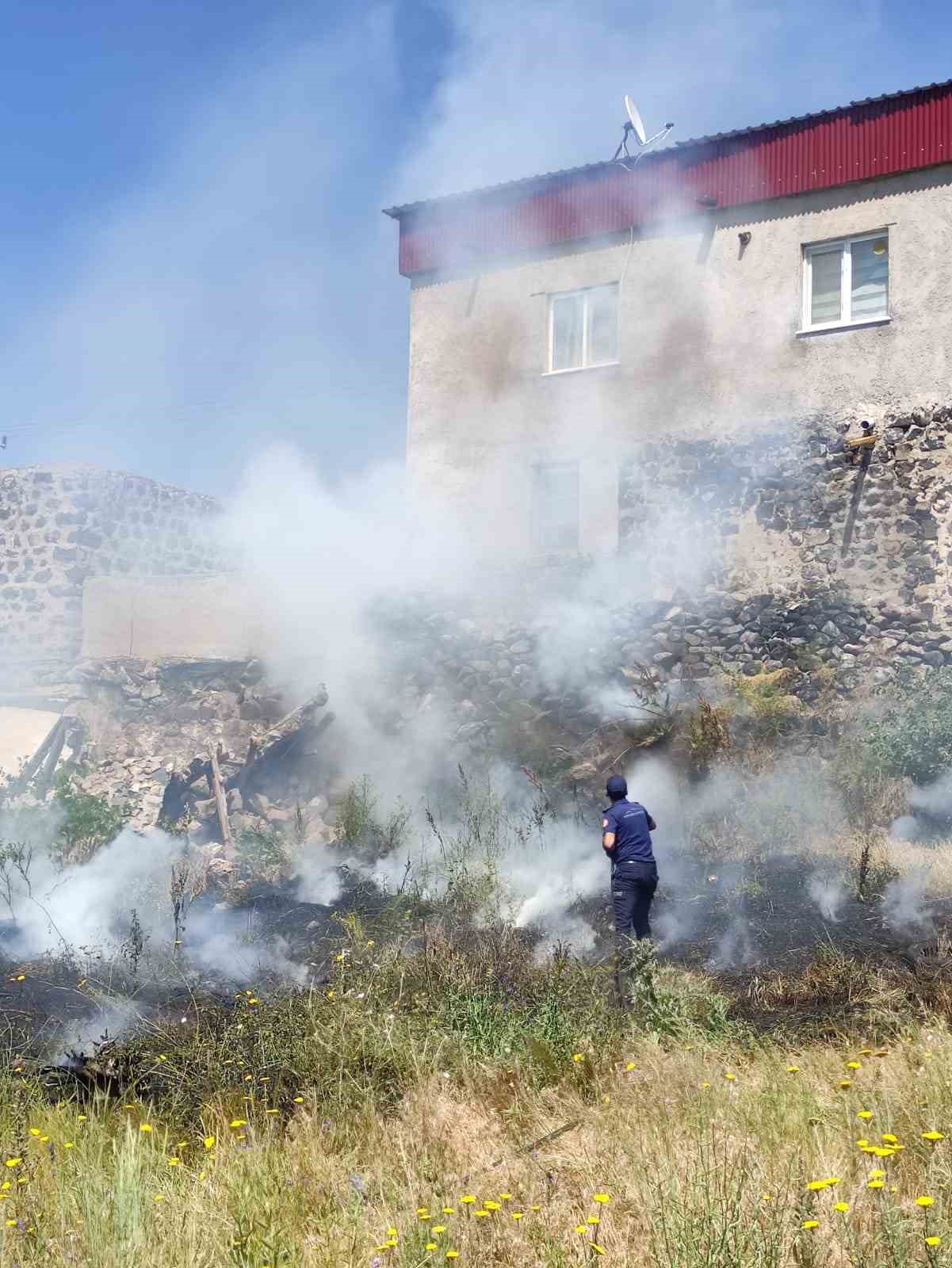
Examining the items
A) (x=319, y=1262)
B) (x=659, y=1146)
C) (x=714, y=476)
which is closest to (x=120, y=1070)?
(x=319, y=1262)

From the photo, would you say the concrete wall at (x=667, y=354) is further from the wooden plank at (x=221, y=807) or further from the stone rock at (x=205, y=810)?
the stone rock at (x=205, y=810)

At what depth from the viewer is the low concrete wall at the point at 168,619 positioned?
57.2 feet

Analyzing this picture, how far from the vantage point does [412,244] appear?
59.1 ft

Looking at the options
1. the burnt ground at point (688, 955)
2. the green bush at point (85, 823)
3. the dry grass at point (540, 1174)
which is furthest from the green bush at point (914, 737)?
the green bush at point (85, 823)

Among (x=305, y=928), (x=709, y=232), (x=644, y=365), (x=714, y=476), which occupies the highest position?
(x=709, y=232)

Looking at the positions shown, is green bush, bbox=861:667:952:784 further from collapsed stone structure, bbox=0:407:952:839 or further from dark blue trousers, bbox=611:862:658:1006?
dark blue trousers, bbox=611:862:658:1006

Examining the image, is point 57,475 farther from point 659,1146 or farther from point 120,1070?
point 659,1146

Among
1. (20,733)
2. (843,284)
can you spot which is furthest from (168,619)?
(843,284)

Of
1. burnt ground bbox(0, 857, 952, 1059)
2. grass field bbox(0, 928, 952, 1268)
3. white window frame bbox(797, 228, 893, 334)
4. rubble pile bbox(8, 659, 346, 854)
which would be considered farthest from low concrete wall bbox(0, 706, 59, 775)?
white window frame bbox(797, 228, 893, 334)

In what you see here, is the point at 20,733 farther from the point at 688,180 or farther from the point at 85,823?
the point at 688,180

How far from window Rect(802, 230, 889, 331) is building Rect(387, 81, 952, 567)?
0.07 ft

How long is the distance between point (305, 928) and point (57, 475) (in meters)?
12.4

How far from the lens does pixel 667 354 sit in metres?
16.0

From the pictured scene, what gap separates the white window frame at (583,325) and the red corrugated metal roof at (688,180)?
78cm
